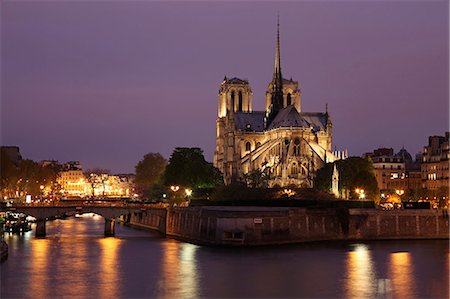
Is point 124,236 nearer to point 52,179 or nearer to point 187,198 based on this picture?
point 187,198

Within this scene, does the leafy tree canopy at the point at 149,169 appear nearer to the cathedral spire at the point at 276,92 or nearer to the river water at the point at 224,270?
the cathedral spire at the point at 276,92

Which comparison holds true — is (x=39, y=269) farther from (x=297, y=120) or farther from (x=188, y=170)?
(x=297, y=120)

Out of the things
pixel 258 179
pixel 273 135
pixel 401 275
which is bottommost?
pixel 401 275

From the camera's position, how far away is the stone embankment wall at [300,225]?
68.2m

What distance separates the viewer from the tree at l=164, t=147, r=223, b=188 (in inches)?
4122

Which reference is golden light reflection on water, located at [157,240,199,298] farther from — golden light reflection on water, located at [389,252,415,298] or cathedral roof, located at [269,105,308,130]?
cathedral roof, located at [269,105,308,130]

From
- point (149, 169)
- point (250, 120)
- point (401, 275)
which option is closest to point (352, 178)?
point (401, 275)

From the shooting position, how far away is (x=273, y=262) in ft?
191

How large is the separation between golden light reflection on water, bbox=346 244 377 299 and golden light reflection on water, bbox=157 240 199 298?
30.2 feet

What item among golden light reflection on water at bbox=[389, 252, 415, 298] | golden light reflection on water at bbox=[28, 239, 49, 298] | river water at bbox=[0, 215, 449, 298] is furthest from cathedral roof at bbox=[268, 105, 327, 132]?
golden light reflection on water at bbox=[389, 252, 415, 298]

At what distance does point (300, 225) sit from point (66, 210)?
23.8 m

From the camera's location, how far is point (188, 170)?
104875 millimetres

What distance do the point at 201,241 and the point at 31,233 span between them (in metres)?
22.2

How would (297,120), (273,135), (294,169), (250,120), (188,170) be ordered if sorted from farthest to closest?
(250,120) < (273,135) < (297,120) < (294,169) < (188,170)
